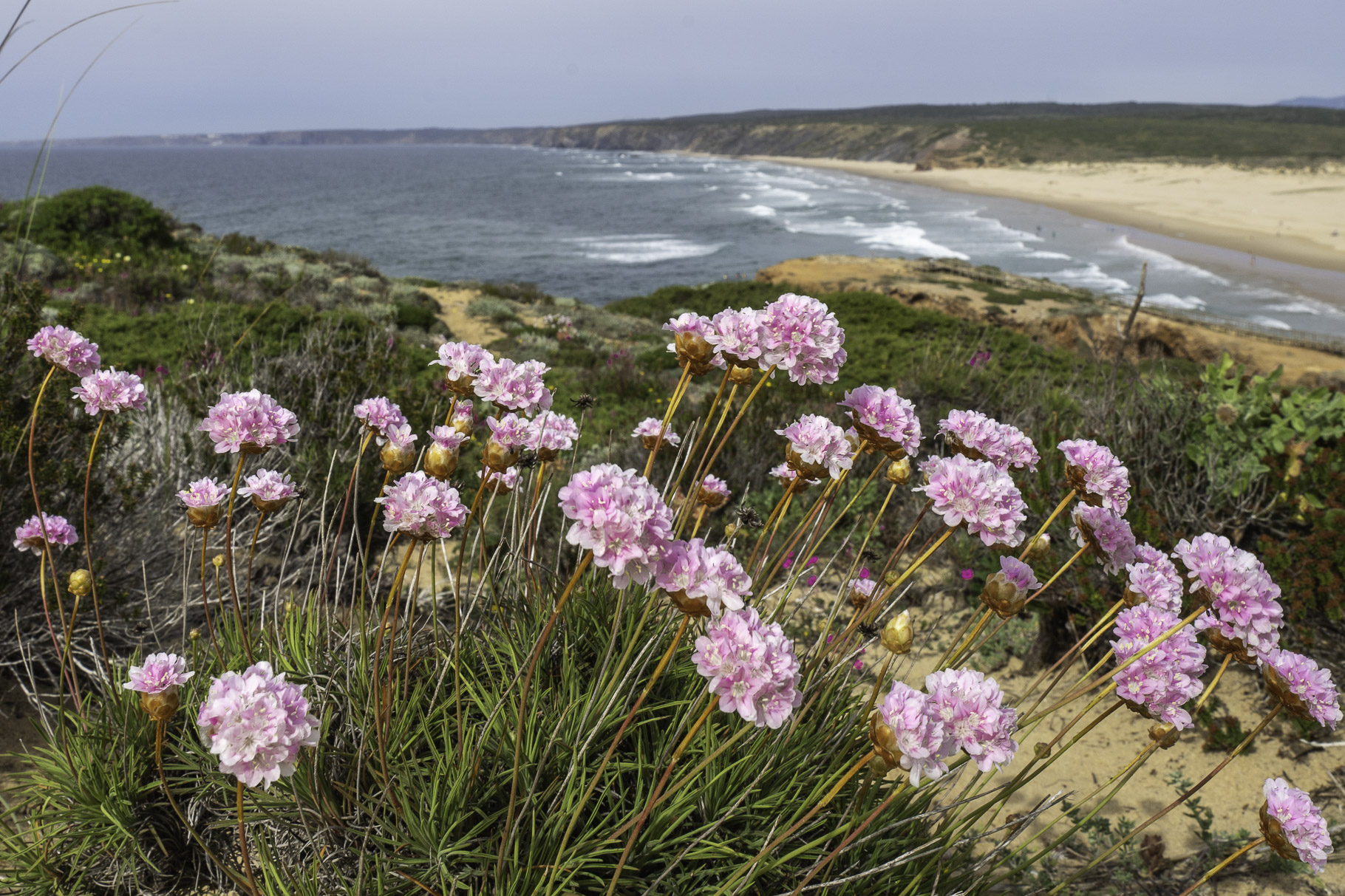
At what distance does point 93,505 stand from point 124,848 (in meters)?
2.04

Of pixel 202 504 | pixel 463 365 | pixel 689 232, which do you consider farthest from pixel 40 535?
pixel 689 232

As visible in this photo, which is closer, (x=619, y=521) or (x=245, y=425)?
(x=619, y=521)

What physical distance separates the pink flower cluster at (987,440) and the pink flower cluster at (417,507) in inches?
56.9

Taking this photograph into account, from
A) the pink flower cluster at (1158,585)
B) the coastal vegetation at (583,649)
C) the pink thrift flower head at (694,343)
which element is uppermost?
the pink thrift flower head at (694,343)

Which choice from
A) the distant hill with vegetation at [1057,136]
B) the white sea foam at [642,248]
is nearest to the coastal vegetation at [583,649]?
the white sea foam at [642,248]

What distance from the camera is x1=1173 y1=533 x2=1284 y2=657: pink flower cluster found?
1.80 meters

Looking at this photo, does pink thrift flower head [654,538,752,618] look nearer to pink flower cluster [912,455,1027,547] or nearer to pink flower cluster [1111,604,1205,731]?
pink flower cluster [912,455,1027,547]

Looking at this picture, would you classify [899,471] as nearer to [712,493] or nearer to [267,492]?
[712,493]

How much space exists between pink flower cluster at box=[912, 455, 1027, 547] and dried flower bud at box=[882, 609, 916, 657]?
292 mm

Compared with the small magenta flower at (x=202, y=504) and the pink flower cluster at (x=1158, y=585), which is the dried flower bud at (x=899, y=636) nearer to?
the pink flower cluster at (x=1158, y=585)

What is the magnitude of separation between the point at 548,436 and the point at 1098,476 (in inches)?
65.2

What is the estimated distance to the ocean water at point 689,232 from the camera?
103ft

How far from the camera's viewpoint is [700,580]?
1.42 m

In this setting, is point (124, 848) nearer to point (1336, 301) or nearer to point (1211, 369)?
point (1211, 369)
